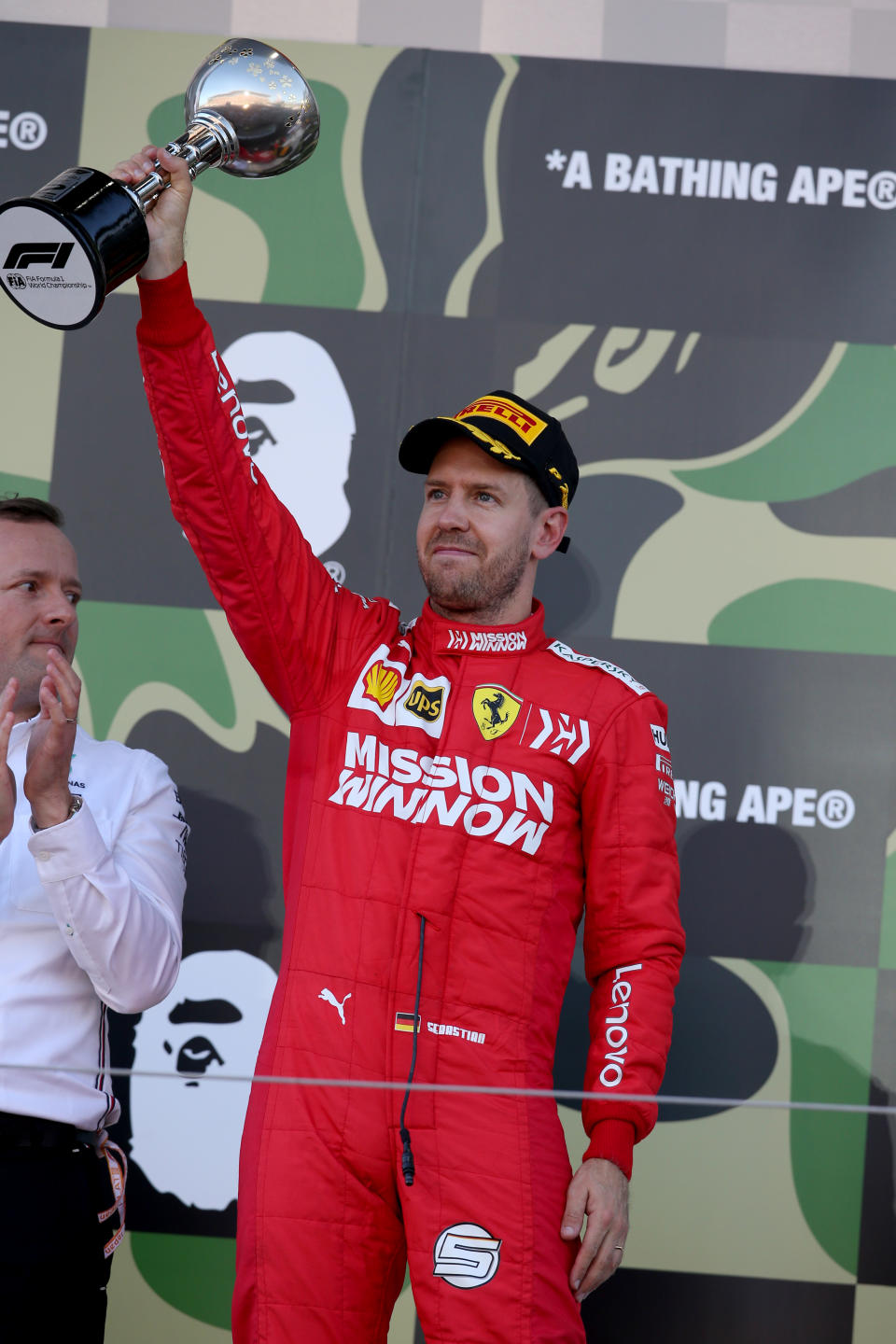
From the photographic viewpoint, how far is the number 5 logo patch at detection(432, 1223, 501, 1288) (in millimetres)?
1285

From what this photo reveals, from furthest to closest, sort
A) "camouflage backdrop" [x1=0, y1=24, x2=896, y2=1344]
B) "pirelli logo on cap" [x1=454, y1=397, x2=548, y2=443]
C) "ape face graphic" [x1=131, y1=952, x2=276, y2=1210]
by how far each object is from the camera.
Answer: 1. "camouflage backdrop" [x1=0, y1=24, x2=896, y2=1344]
2. "ape face graphic" [x1=131, y1=952, x2=276, y2=1210]
3. "pirelli logo on cap" [x1=454, y1=397, x2=548, y2=443]

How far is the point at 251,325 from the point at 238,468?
0.87m

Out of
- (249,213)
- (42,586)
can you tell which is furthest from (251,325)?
(42,586)

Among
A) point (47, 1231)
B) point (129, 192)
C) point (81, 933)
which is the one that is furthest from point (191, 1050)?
point (129, 192)

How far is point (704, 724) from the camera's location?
2.12 metres

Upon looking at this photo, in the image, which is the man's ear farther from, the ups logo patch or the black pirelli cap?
the ups logo patch

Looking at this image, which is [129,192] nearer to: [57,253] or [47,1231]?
[57,253]

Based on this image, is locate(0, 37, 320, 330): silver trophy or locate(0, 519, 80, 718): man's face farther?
locate(0, 519, 80, 718): man's face

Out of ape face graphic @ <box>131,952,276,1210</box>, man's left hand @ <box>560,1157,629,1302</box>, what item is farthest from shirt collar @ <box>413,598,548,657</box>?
ape face graphic @ <box>131,952,276,1210</box>

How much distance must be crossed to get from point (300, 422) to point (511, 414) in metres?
0.67

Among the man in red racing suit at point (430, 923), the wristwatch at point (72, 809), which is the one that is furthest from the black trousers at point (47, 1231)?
the wristwatch at point (72, 809)

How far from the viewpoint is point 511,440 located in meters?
1.55

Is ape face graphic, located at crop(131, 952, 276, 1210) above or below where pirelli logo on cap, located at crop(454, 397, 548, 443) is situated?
below

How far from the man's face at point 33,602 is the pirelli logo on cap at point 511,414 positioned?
0.48 metres
